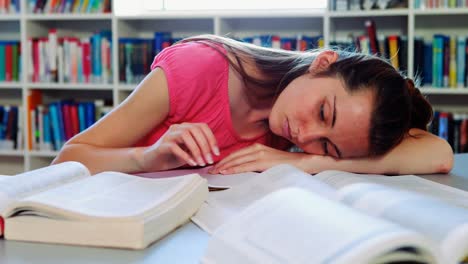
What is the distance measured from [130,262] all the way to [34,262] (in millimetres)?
84

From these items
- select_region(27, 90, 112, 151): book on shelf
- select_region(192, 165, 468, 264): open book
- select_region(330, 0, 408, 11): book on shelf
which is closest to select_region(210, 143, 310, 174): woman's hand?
select_region(192, 165, 468, 264): open book

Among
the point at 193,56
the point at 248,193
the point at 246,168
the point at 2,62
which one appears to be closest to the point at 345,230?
the point at 248,193

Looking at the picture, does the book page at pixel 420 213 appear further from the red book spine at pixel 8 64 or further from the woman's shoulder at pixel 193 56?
the red book spine at pixel 8 64

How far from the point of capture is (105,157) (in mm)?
1243

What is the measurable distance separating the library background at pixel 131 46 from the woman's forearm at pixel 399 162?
1.86 m

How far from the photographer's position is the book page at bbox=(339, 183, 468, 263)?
47 centimetres

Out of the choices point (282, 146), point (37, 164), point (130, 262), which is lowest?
point (37, 164)

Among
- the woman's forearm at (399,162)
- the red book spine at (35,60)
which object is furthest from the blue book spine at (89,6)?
the woman's forearm at (399,162)

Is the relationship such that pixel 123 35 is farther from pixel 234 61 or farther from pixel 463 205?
pixel 463 205

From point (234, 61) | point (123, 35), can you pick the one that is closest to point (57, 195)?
point (234, 61)

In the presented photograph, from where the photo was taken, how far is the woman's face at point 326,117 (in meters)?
1.15

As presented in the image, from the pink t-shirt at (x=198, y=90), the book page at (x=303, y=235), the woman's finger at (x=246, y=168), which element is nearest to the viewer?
the book page at (x=303, y=235)

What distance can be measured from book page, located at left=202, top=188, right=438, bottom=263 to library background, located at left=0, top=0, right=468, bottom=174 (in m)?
2.59

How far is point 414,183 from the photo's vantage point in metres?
1.01
